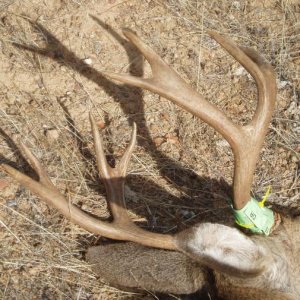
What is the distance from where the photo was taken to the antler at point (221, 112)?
295cm

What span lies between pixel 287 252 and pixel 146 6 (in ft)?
8.56

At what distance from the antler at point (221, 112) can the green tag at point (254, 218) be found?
0.04 m

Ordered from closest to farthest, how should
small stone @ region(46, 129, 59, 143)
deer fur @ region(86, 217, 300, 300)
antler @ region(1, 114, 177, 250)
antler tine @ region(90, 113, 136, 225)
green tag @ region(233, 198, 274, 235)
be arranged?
deer fur @ region(86, 217, 300, 300) → green tag @ region(233, 198, 274, 235) → antler @ region(1, 114, 177, 250) → antler tine @ region(90, 113, 136, 225) → small stone @ region(46, 129, 59, 143)

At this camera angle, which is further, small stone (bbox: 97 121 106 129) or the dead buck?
small stone (bbox: 97 121 106 129)

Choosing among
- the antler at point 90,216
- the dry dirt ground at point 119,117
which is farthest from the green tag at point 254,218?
the dry dirt ground at point 119,117

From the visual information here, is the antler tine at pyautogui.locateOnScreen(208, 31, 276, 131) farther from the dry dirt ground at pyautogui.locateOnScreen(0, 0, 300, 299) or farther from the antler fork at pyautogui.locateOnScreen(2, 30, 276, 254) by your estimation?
the dry dirt ground at pyautogui.locateOnScreen(0, 0, 300, 299)

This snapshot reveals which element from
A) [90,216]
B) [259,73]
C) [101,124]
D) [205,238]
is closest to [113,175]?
[90,216]

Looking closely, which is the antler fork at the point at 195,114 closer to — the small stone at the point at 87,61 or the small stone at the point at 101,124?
the small stone at the point at 101,124

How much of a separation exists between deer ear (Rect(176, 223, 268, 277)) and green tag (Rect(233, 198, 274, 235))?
20 cm

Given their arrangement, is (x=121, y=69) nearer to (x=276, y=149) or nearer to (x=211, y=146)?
(x=211, y=146)

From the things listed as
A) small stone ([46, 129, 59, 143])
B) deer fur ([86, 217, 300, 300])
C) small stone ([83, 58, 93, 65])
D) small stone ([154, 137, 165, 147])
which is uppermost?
small stone ([83, 58, 93, 65])

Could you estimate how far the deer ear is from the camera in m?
3.04

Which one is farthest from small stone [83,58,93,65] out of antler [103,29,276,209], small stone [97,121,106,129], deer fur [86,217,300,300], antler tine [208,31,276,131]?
antler tine [208,31,276,131]

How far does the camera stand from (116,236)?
143 inches
